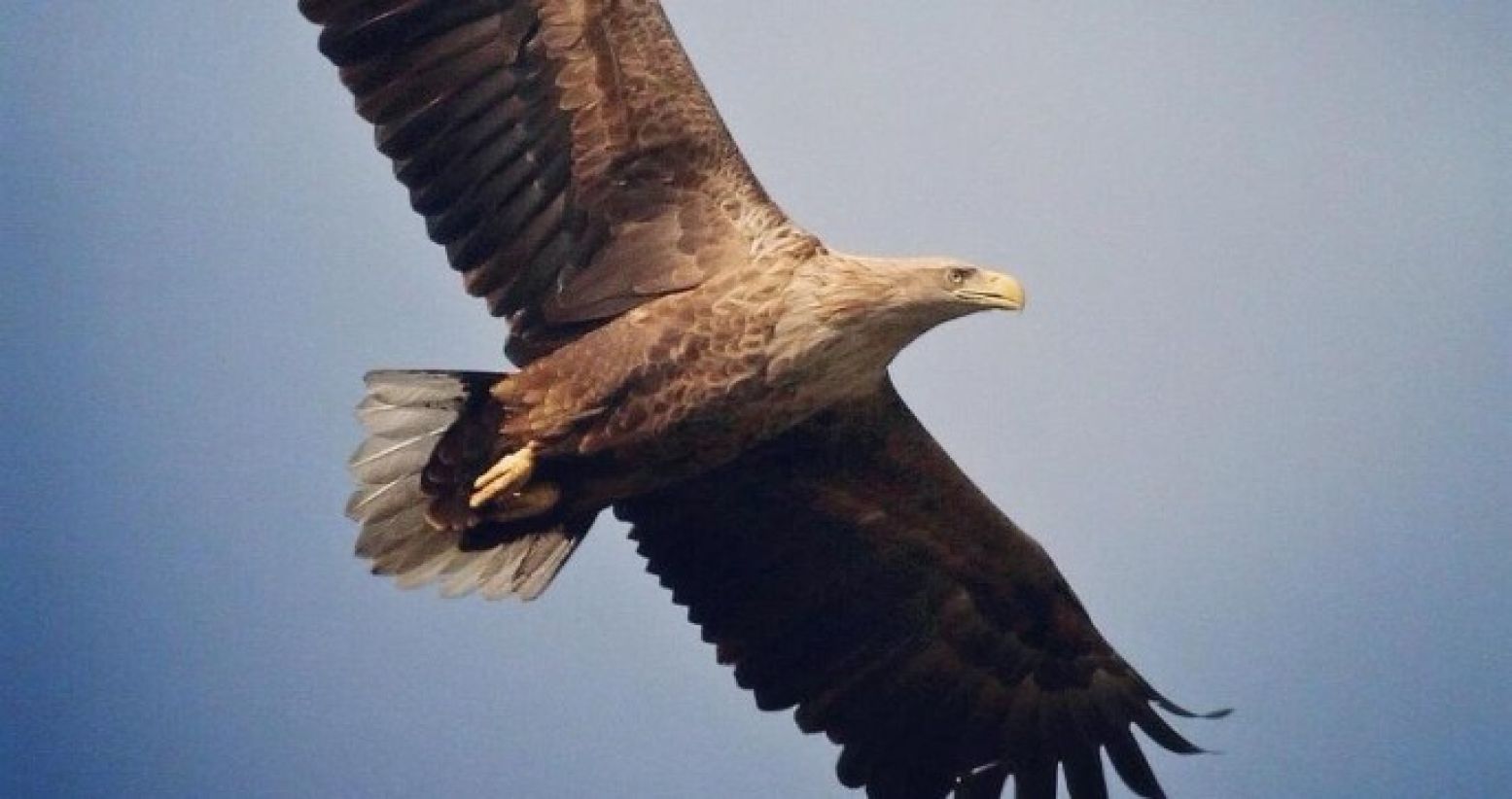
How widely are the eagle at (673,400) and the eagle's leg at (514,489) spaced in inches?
0.4

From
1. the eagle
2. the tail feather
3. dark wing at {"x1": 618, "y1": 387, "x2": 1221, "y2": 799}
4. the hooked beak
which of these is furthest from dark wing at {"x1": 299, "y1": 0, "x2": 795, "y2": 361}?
dark wing at {"x1": 618, "y1": 387, "x2": 1221, "y2": 799}

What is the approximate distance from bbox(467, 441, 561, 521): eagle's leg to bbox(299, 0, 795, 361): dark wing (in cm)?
36

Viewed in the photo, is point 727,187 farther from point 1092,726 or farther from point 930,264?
point 1092,726

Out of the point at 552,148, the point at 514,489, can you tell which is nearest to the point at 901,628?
the point at 514,489

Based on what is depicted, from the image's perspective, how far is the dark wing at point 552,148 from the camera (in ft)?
22.6

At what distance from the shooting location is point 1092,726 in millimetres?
8227

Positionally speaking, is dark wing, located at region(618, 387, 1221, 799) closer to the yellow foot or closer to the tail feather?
the tail feather

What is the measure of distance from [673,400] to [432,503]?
3.55ft

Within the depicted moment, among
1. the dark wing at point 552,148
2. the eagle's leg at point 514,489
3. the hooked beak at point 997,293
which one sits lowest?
the eagle's leg at point 514,489

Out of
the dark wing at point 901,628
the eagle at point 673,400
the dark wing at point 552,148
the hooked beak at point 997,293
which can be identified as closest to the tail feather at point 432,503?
the eagle at point 673,400

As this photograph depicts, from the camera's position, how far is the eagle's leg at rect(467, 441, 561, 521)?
6965 millimetres

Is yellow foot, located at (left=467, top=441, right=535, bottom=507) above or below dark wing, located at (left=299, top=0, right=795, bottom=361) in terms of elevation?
below

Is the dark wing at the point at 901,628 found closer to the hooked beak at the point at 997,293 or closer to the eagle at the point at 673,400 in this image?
the eagle at the point at 673,400

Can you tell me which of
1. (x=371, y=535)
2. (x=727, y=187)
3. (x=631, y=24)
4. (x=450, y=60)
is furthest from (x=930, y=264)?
(x=371, y=535)
